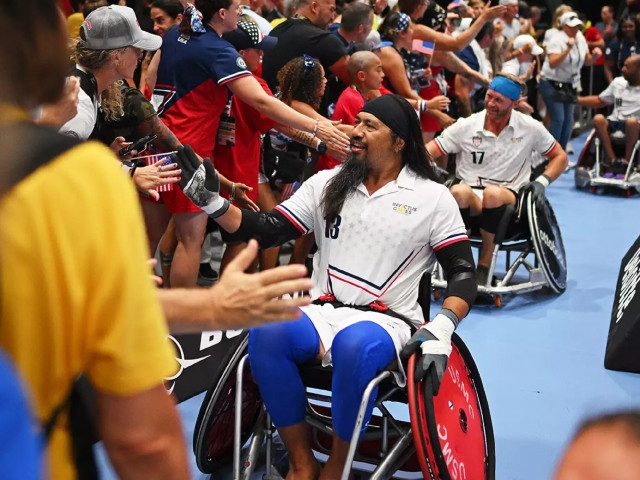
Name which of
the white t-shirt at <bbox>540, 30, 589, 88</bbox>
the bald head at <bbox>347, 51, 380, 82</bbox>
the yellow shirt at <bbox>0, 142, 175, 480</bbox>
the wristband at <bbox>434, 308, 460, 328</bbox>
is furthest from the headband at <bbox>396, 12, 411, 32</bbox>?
the yellow shirt at <bbox>0, 142, 175, 480</bbox>

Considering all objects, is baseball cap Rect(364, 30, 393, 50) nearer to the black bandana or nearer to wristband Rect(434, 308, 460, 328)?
the black bandana

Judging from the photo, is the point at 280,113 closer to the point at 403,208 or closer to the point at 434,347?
the point at 403,208

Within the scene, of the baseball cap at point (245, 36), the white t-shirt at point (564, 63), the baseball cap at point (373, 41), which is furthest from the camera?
the white t-shirt at point (564, 63)

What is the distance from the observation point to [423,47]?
21.7 ft

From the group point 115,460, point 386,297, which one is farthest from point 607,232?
point 115,460

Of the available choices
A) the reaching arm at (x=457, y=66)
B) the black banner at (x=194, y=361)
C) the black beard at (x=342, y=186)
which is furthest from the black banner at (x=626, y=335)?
the reaching arm at (x=457, y=66)

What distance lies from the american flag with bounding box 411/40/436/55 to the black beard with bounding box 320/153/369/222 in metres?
3.45

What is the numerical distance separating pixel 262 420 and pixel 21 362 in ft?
6.93

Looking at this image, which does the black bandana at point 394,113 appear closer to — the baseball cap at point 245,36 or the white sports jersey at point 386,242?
the white sports jersey at point 386,242

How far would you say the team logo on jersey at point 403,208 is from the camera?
3125mm

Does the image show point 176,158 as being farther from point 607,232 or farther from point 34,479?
point 607,232

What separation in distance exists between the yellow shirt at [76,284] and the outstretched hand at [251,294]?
25 centimetres

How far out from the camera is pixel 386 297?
3047 millimetres

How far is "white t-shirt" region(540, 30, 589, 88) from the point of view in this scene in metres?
9.65
